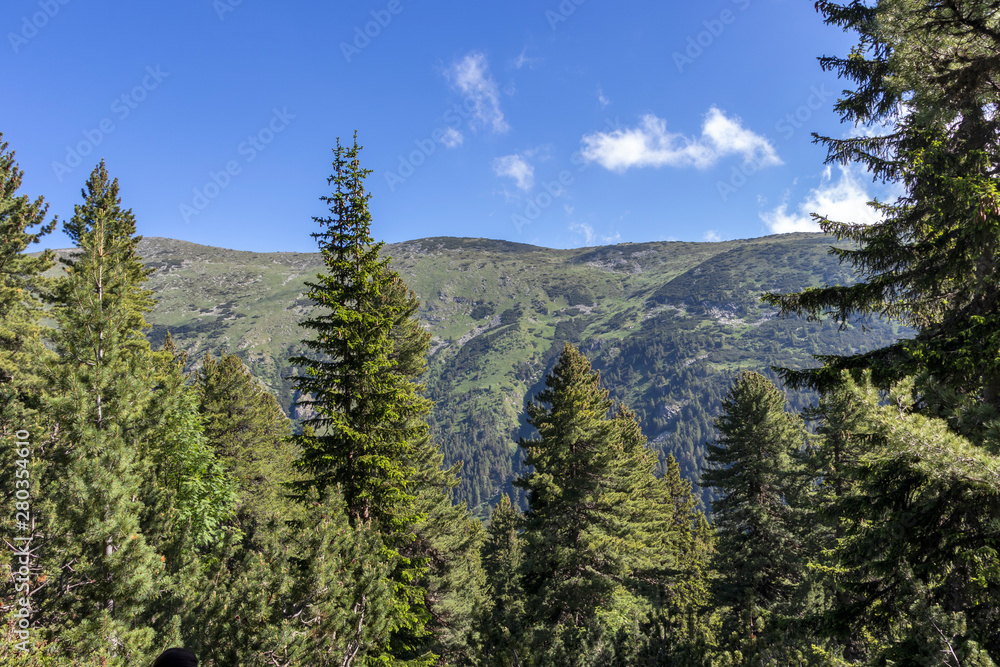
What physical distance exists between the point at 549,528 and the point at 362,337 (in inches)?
570

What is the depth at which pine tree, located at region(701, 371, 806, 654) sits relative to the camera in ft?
75.9

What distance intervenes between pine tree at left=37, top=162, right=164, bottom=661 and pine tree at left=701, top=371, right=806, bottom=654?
82.8 feet

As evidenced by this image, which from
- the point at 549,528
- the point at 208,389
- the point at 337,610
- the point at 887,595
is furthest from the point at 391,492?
the point at 208,389

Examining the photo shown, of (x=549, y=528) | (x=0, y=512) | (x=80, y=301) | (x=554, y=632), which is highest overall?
(x=80, y=301)

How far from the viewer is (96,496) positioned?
7125 mm

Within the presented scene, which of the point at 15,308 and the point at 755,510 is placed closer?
the point at 15,308

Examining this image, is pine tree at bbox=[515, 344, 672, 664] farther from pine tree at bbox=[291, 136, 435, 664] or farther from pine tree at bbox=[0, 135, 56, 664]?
pine tree at bbox=[0, 135, 56, 664]

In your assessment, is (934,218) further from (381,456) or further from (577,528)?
(577,528)

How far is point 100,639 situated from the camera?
22.4 feet

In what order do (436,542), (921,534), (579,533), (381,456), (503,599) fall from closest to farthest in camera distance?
(921,534), (381,456), (579,533), (436,542), (503,599)

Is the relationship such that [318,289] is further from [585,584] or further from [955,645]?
[585,584]

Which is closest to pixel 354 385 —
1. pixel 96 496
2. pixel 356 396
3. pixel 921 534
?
pixel 356 396

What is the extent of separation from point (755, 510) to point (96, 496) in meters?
27.0

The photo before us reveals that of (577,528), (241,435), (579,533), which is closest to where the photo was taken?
(579,533)
